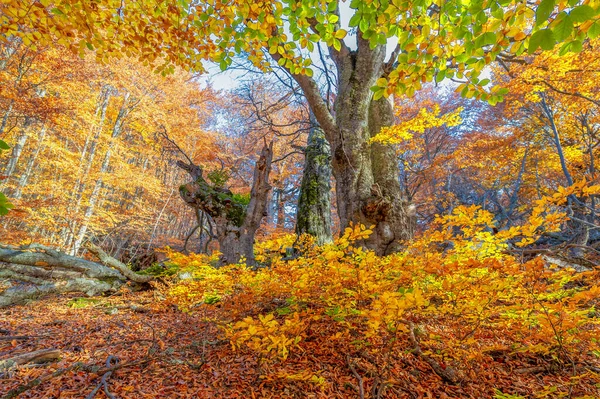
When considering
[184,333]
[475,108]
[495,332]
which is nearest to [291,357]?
[184,333]

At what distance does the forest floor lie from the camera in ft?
6.48

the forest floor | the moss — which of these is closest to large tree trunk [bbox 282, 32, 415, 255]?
the forest floor

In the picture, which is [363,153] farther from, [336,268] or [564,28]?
[564,28]

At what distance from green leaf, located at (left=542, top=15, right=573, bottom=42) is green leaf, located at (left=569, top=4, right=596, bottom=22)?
0.02m

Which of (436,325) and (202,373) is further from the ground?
(436,325)

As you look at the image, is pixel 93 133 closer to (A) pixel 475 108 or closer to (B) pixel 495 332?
(B) pixel 495 332

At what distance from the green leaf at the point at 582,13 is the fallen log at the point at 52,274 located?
22.2ft

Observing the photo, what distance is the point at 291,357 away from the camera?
7.89ft

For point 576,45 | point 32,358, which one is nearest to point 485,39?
point 576,45

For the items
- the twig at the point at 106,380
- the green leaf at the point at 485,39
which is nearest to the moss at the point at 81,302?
the twig at the point at 106,380

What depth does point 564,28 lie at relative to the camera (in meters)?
1.06

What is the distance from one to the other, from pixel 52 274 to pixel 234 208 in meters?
3.69

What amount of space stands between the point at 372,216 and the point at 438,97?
47.3 ft

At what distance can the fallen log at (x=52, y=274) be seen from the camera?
4.74 meters
